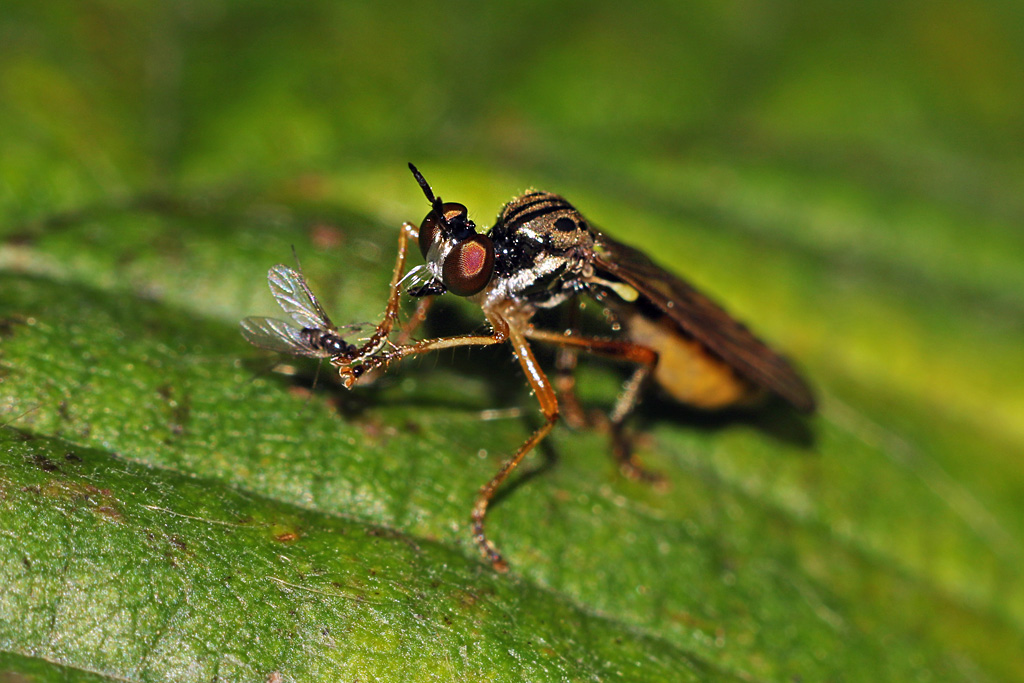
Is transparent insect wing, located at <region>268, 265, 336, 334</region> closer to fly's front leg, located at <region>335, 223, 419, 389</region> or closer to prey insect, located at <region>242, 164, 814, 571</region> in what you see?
prey insect, located at <region>242, 164, 814, 571</region>

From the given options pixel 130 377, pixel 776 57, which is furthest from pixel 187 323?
pixel 776 57

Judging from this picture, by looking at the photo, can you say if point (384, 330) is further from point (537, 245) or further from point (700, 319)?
point (700, 319)

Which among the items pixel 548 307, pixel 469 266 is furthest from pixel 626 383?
pixel 469 266

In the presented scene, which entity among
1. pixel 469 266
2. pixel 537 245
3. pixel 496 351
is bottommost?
pixel 496 351

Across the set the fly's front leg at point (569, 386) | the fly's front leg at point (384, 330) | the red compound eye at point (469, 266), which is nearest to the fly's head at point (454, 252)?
the red compound eye at point (469, 266)

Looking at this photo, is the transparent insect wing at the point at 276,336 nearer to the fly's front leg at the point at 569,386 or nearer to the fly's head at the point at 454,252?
the fly's head at the point at 454,252

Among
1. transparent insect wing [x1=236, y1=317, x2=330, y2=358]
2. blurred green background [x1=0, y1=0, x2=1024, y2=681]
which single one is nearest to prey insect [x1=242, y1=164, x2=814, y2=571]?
transparent insect wing [x1=236, y1=317, x2=330, y2=358]
